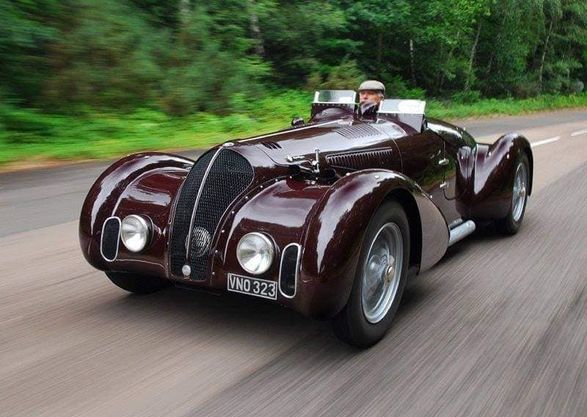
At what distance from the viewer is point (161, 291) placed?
4195 millimetres

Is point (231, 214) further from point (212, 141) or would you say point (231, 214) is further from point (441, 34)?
point (441, 34)

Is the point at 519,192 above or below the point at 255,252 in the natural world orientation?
below

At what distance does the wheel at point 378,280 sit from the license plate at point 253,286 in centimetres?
38

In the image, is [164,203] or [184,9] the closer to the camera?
[164,203]

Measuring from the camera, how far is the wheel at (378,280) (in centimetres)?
334

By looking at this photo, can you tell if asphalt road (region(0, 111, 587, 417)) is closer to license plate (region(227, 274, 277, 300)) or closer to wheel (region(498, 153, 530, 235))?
license plate (region(227, 274, 277, 300))

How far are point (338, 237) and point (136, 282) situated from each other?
59.3 inches

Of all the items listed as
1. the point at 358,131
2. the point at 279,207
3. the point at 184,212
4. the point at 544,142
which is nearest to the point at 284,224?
the point at 279,207

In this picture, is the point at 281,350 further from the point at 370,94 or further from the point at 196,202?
the point at 370,94

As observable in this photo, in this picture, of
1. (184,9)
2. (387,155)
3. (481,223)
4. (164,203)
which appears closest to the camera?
(164,203)

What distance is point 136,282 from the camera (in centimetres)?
406

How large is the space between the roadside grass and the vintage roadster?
5.90 meters

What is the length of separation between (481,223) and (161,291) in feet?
9.75

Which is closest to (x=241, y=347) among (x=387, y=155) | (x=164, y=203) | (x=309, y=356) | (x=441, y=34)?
(x=309, y=356)
